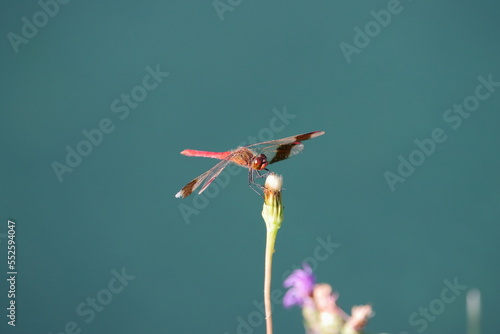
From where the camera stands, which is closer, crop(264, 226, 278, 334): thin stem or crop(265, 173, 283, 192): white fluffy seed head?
crop(264, 226, 278, 334): thin stem

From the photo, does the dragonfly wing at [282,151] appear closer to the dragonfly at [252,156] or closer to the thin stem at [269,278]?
the dragonfly at [252,156]

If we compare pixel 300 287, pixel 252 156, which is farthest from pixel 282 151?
pixel 300 287

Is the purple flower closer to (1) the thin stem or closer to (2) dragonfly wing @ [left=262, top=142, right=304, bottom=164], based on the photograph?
(1) the thin stem

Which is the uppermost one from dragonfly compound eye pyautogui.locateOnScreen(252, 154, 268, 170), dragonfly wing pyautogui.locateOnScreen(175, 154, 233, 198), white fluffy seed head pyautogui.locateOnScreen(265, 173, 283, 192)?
dragonfly wing pyautogui.locateOnScreen(175, 154, 233, 198)

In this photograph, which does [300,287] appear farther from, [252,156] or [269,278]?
[252,156]

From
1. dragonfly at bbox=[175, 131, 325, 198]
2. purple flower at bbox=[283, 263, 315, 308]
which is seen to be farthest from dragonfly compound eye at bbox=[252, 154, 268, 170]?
purple flower at bbox=[283, 263, 315, 308]

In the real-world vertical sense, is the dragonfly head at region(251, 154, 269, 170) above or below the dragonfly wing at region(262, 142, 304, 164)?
below

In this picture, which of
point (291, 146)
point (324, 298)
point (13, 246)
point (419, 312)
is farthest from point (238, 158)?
point (419, 312)
